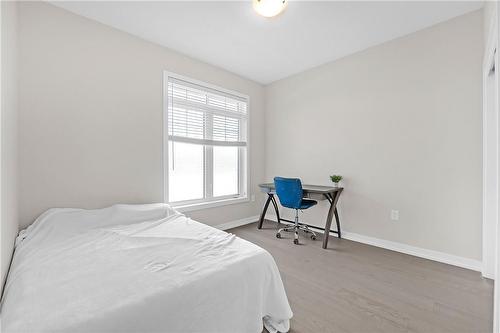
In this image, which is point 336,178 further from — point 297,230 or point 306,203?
point 297,230

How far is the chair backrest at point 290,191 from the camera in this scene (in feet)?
9.49

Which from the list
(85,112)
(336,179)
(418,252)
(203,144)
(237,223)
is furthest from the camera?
(237,223)

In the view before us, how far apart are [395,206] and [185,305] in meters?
2.72

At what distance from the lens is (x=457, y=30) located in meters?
2.29

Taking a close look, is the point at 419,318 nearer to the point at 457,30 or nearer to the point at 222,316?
the point at 222,316

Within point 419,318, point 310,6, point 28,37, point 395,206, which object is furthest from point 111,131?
point 395,206

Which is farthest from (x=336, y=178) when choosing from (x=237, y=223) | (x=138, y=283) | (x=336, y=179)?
(x=138, y=283)

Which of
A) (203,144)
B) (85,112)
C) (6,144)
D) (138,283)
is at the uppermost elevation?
(85,112)

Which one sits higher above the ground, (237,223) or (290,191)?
(290,191)

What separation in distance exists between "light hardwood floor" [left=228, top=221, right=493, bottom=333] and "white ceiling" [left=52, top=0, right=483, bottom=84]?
2.63 metres

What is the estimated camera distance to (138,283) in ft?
3.52

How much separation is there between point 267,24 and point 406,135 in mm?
2098

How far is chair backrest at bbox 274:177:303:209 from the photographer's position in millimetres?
2893

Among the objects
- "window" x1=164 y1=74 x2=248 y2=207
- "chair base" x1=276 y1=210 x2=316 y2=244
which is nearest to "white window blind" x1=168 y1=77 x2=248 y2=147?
"window" x1=164 y1=74 x2=248 y2=207
